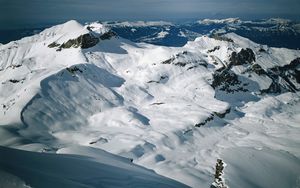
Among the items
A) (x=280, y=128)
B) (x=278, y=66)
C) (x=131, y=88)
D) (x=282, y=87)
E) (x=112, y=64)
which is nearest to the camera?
(x=280, y=128)

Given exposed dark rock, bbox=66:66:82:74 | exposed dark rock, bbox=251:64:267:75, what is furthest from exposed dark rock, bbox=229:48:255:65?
exposed dark rock, bbox=66:66:82:74

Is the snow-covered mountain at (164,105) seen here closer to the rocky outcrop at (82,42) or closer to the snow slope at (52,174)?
the rocky outcrop at (82,42)

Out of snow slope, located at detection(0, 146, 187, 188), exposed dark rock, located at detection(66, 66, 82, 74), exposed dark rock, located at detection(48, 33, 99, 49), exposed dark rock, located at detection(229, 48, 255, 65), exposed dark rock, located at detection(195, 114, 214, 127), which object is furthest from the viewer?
exposed dark rock, located at detection(229, 48, 255, 65)

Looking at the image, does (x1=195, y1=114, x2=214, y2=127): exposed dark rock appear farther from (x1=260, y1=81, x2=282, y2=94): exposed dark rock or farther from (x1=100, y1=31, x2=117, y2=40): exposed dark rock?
(x1=100, y1=31, x2=117, y2=40): exposed dark rock

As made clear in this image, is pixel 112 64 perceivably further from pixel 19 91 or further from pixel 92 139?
pixel 92 139

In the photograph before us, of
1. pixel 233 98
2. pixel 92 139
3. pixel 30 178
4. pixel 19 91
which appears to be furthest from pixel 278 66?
pixel 30 178
